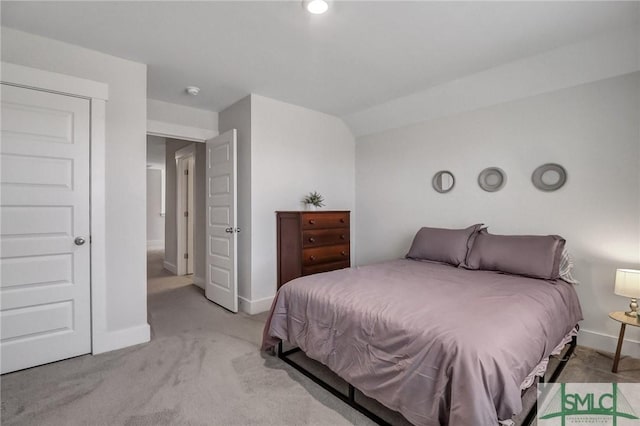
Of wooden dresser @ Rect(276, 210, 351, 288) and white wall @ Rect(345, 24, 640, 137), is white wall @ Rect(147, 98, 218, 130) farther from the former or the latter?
white wall @ Rect(345, 24, 640, 137)

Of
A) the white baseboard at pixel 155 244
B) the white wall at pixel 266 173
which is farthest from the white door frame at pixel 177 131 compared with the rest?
the white baseboard at pixel 155 244

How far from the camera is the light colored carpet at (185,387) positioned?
1706 millimetres

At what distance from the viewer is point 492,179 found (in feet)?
10.4

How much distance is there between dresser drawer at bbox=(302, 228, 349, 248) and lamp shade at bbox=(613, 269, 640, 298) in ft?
7.96

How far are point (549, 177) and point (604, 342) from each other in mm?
1418

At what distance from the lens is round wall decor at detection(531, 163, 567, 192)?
270cm

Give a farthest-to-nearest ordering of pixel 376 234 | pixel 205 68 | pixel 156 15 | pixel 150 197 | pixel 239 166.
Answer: pixel 150 197 → pixel 376 234 → pixel 239 166 → pixel 205 68 → pixel 156 15

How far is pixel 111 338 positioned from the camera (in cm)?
252

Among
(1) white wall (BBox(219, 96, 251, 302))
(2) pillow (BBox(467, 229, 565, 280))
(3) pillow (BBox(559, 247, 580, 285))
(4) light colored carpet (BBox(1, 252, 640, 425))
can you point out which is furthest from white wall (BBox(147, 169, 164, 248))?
(3) pillow (BBox(559, 247, 580, 285))

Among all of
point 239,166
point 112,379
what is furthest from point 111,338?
point 239,166

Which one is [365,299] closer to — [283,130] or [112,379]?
[112,379]

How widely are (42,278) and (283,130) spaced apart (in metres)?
2.63

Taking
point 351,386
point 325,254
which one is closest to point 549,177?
point 325,254

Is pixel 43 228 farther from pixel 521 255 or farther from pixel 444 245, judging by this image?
pixel 521 255
